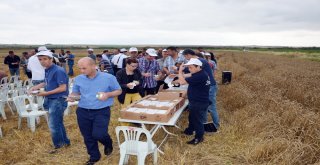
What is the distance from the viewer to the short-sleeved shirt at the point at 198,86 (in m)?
5.65

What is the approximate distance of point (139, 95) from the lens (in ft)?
20.9

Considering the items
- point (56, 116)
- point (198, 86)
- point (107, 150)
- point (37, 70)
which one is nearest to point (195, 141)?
point (198, 86)

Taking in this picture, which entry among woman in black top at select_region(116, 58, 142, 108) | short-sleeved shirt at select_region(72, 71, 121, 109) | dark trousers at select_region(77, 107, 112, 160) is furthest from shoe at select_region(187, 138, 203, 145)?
short-sleeved shirt at select_region(72, 71, 121, 109)

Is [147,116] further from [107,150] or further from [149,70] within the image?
[149,70]

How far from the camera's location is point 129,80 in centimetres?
617

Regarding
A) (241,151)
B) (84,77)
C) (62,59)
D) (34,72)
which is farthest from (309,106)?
(62,59)

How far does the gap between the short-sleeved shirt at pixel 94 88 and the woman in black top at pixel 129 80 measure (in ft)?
3.85

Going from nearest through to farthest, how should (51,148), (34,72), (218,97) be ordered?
1. (51,148)
2. (34,72)
3. (218,97)

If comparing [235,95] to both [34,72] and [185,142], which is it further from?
[34,72]

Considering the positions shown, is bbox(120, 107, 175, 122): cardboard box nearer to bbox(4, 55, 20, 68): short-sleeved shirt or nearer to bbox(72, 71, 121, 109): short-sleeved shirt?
bbox(72, 71, 121, 109): short-sleeved shirt

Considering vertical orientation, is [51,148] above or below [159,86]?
below

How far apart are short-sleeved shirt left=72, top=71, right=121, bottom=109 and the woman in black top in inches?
46.1

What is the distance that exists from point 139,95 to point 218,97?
17.3ft

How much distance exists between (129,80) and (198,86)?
139 cm
